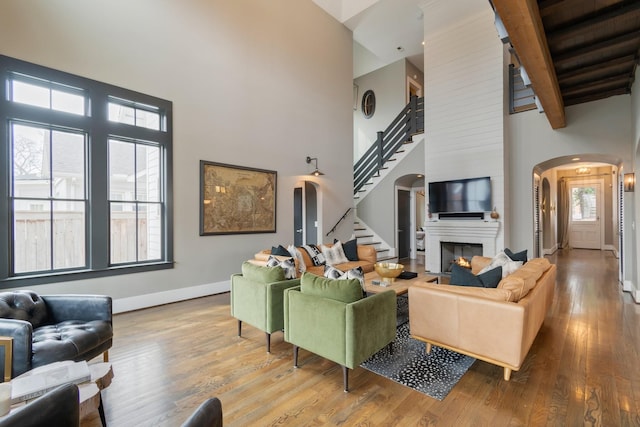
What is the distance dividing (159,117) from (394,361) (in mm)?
4764

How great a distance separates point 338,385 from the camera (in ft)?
8.01

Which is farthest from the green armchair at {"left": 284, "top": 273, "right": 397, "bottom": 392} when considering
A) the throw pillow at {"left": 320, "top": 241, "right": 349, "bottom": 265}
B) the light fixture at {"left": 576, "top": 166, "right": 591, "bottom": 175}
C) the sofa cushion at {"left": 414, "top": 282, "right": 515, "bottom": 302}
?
the light fixture at {"left": 576, "top": 166, "right": 591, "bottom": 175}

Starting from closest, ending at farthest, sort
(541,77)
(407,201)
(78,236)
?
(541,77) < (78,236) < (407,201)

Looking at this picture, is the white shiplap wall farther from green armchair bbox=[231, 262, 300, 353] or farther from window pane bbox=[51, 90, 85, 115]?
window pane bbox=[51, 90, 85, 115]

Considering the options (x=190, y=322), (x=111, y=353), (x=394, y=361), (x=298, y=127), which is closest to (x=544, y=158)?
(x=298, y=127)

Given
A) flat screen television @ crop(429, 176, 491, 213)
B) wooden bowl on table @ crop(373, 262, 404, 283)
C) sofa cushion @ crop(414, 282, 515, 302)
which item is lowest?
wooden bowl on table @ crop(373, 262, 404, 283)

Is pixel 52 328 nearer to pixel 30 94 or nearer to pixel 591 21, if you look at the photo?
pixel 30 94

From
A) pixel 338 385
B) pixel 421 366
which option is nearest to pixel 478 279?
pixel 421 366

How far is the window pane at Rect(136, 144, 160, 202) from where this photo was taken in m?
4.62

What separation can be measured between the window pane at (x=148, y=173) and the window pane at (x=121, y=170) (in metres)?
0.08

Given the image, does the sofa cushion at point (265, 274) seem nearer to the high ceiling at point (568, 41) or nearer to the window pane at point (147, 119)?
the high ceiling at point (568, 41)

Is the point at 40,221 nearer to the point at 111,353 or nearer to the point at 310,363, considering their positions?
the point at 111,353

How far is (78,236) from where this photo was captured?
4055 mm

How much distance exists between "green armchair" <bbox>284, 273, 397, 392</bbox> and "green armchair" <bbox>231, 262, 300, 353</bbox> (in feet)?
0.98
